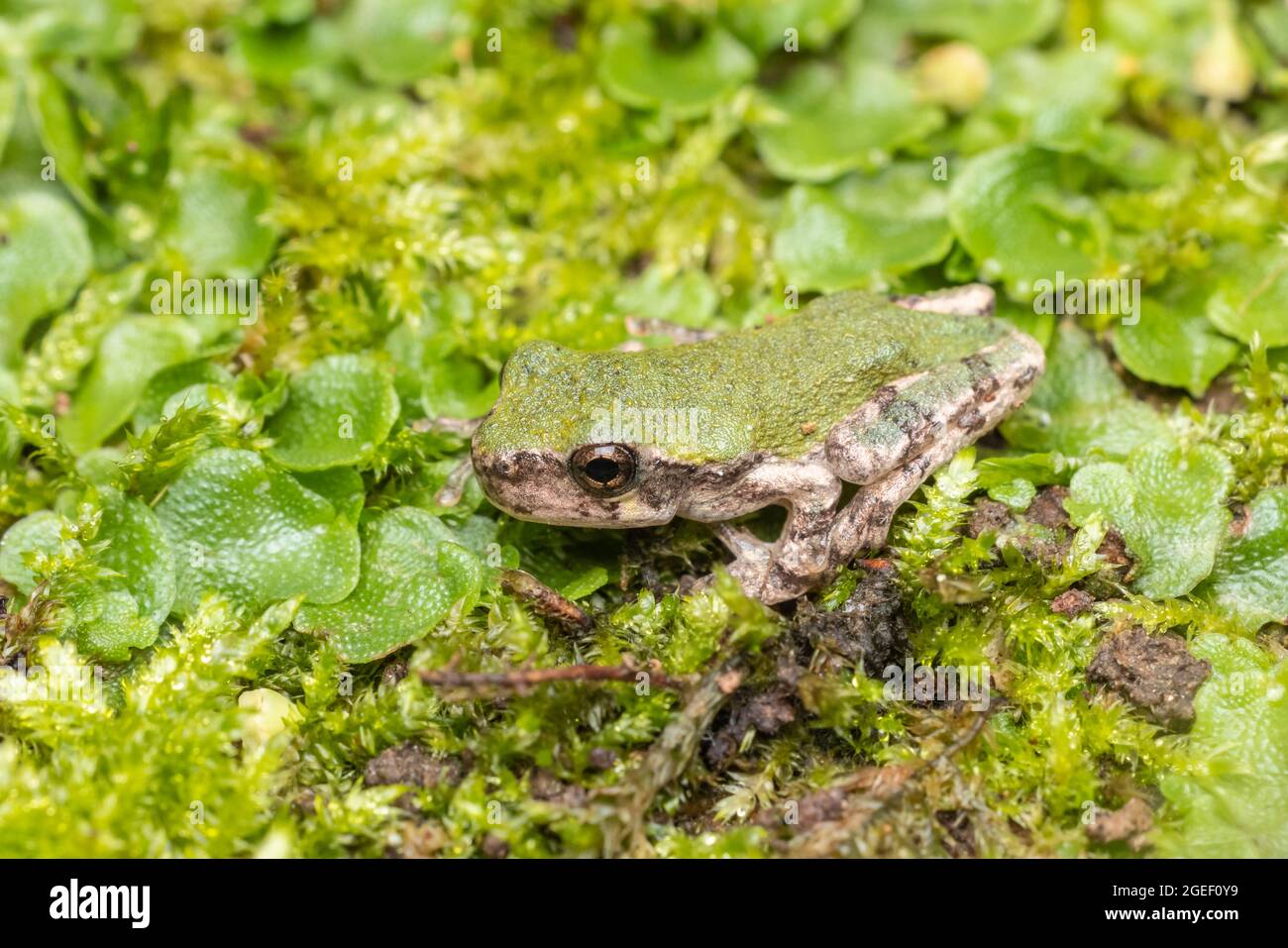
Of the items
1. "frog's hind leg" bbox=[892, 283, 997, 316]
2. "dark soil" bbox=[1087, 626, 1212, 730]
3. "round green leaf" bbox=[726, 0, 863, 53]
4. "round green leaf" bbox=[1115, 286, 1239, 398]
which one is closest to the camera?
"dark soil" bbox=[1087, 626, 1212, 730]

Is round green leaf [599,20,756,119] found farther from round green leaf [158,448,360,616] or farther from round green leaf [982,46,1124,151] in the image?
round green leaf [158,448,360,616]

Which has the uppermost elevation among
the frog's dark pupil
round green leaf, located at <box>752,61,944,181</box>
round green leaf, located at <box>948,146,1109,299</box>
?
round green leaf, located at <box>752,61,944,181</box>

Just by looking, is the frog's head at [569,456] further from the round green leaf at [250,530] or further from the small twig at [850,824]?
the small twig at [850,824]

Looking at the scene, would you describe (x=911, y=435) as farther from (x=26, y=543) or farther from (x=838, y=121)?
(x=26, y=543)

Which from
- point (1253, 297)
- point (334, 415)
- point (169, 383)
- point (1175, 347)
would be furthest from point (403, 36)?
point (1253, 297)

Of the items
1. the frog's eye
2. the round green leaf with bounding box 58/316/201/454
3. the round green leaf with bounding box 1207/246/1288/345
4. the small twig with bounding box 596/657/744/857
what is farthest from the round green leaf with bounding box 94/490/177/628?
the round green leaf with bounding box 1207/246/1288/345

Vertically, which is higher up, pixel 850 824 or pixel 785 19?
pixel 785 19

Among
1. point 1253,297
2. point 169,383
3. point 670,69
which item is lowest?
point 169,383
